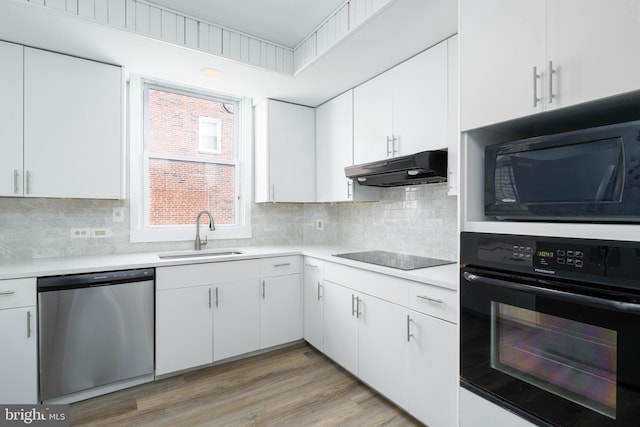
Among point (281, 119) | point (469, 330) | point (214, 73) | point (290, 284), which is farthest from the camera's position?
point (281, 119)

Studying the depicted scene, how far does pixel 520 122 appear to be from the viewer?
1327mm

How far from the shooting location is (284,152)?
3.14m

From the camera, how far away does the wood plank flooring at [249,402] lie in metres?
1.92

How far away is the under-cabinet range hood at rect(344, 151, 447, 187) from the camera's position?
1.98m

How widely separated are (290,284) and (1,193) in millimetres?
2139

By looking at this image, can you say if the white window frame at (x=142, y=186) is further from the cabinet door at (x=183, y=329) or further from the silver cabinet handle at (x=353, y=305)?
the silver cabinet handle at (x=353, y=305)

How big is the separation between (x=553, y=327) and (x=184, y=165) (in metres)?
3.00

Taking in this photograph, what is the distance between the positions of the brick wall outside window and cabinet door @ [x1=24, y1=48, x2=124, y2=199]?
0.47 m

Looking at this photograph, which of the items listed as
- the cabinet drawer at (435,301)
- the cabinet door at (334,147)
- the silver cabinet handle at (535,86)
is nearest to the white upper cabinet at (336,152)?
the cabinet door at (334,147)

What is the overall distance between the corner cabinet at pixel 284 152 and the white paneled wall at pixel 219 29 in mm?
615

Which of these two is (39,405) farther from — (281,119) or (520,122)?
(520,122)

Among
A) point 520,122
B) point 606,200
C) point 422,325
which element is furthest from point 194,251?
point 606,200

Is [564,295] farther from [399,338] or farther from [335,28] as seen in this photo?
[335,28]

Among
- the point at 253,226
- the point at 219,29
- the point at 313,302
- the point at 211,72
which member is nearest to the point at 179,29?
the point at 219,29
